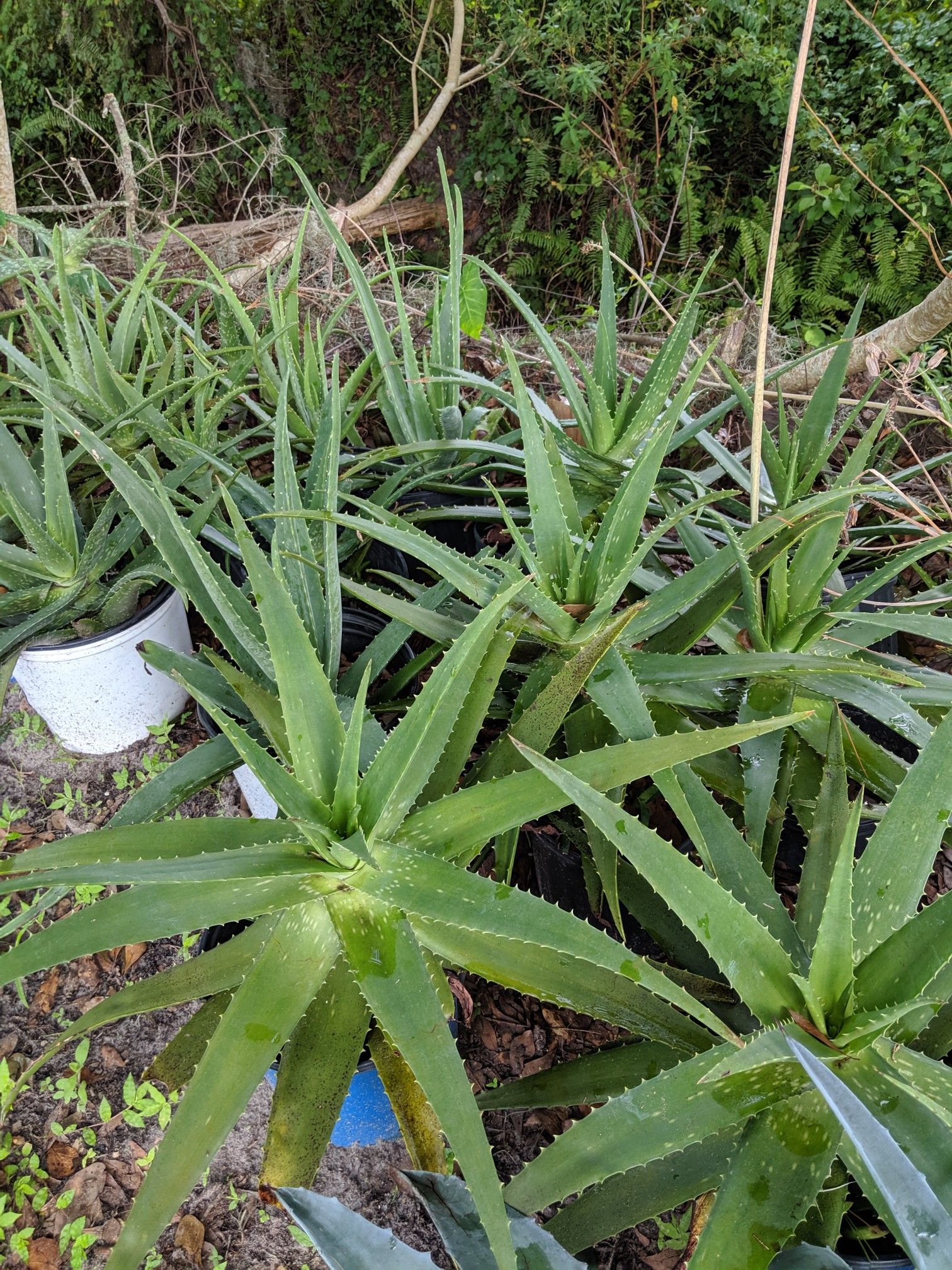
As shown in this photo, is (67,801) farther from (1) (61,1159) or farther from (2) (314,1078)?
(2) (314,1078)

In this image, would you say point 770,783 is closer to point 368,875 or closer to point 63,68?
point 368,875

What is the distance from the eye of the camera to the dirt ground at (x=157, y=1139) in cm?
101

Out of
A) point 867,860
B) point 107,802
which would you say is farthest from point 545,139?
point 867,860

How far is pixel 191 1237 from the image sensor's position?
40.3 inches

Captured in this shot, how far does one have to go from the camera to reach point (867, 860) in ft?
1.96

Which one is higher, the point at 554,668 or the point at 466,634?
the point at 466,634

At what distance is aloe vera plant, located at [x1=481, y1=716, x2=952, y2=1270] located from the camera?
1.62ft

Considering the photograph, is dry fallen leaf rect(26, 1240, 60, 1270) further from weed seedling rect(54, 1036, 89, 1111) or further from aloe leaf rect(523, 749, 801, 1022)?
aloe leaf rect(523, 749, 801, 1022)

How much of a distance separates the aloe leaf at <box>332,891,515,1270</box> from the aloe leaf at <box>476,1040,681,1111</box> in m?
0.17

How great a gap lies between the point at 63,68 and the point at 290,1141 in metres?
5.19

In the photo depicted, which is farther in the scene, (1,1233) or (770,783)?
(1,1233)

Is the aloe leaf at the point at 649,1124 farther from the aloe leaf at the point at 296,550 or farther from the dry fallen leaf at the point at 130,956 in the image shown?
the dry fallen leaf at the point at 130,956

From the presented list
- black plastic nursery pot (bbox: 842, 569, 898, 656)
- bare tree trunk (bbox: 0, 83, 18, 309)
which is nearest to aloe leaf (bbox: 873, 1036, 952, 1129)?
black plastic nursery pot (bbox: 842, 569, 898, 656)

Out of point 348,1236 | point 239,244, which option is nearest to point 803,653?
point 348,1236
